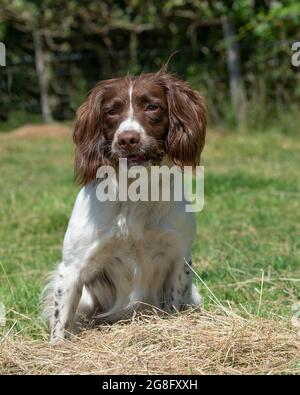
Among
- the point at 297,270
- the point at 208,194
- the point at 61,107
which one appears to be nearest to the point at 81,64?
the point at 61,107

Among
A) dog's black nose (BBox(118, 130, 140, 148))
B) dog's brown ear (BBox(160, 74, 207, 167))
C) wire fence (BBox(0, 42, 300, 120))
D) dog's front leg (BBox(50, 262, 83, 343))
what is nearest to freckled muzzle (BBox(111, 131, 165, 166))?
dog's black nose (BBox(118, 130, 140, 148))

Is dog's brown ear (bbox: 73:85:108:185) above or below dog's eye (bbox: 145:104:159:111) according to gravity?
below

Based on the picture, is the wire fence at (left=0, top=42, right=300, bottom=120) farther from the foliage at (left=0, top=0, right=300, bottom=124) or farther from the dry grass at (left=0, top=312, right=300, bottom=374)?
the dry grass at (left=0, top=312, right=300, bottom=374)

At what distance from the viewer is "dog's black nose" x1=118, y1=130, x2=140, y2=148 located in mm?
3732

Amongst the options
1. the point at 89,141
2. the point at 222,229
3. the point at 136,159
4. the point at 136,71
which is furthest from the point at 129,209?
the point at 136,71

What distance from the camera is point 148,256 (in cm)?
404

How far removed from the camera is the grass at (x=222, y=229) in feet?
14.4

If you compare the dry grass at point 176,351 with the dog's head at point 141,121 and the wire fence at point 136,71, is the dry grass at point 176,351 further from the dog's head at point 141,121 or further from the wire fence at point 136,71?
the wire fence at point 136,71

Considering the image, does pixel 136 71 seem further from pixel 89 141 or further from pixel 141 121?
pixel 141 121

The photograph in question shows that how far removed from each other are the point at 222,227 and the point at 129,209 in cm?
261

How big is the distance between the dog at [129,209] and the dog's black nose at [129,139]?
0.15 ft

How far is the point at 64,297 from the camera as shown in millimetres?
4043
